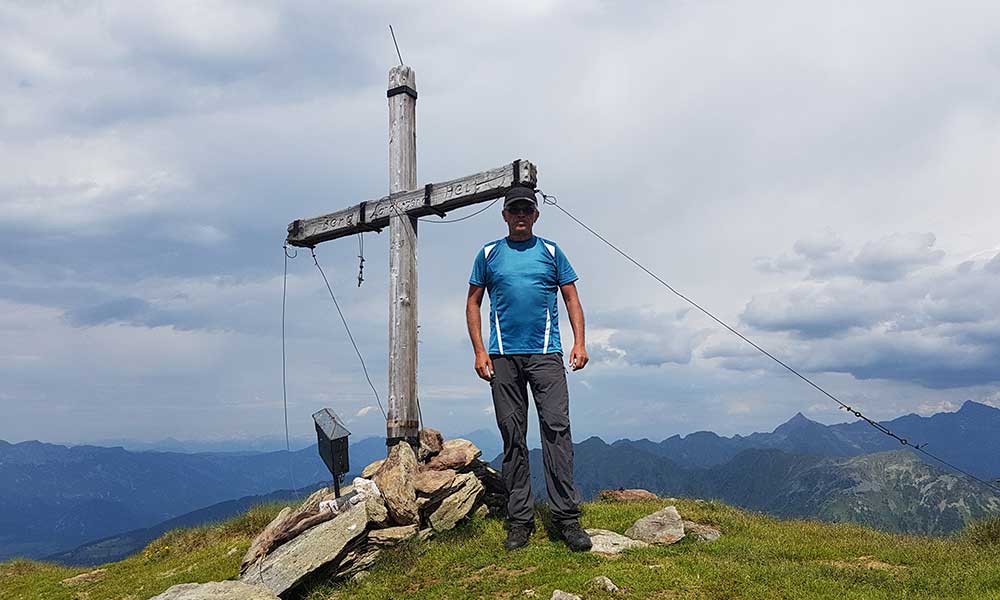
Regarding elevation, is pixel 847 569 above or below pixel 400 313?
below

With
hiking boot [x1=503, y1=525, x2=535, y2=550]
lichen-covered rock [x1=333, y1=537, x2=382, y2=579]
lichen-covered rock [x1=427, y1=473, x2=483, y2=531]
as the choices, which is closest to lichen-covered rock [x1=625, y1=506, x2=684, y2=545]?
hiking boot [x1=503, y1=525, x2=535, y2=550]

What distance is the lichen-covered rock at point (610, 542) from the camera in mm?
7722

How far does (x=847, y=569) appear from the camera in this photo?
698 cm

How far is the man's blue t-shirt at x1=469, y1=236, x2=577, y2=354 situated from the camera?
26.8 ft

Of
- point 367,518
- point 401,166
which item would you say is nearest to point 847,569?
point 367,518

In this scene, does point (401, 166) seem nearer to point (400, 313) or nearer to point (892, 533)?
point (400, 313)

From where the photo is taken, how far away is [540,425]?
26.6 feet

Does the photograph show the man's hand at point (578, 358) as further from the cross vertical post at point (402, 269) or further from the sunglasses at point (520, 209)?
the cross vertical post at point (402, 269)

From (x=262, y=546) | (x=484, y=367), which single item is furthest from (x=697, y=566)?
(x=262, y=546)

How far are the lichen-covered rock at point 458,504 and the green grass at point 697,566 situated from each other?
19 cm

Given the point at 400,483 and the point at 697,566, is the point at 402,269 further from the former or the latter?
the point at 697,566

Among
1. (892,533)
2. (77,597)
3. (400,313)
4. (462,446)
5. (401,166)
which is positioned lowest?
(77,597)

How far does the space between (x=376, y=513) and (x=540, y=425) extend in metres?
2.58

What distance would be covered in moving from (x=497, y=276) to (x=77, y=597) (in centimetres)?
904
